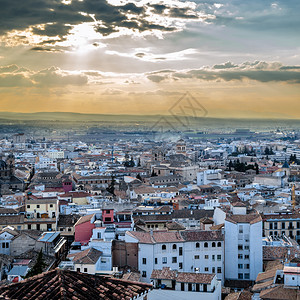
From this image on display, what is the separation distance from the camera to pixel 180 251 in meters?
15.4

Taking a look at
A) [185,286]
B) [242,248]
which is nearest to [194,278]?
[185,286]

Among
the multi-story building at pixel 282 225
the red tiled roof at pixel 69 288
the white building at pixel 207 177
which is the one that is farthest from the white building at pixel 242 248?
the white building at pixel 207 177

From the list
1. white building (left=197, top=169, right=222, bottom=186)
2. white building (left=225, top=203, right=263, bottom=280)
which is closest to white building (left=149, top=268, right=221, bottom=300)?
white building (left=225, top=203, right=263, bottom=280)

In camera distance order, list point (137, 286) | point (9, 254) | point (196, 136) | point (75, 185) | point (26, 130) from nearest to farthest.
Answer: point (137, 286), point (9, 254), point (75, 185), point (196, 136), point (26, 130)

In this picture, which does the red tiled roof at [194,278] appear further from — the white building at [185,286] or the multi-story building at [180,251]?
the multi-story building at [180,251]

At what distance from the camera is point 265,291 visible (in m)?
12.0

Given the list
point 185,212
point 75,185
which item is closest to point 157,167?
point 75,185

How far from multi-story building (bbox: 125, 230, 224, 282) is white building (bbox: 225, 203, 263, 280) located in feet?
1.81

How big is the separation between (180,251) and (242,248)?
2.15 meters

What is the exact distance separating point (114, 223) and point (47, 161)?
4219 cm

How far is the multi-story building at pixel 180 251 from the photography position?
1510 centimetres

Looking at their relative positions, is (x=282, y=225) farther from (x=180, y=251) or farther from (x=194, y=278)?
(x=194, y=278)

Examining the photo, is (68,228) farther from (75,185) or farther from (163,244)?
(75,185)

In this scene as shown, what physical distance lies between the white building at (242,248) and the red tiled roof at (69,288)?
1048 centimetres
